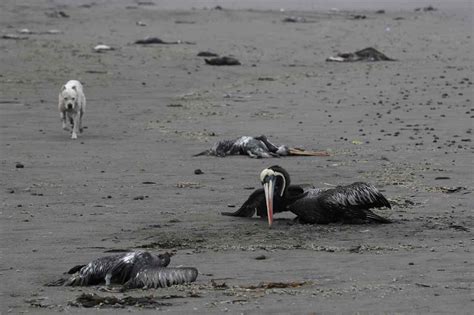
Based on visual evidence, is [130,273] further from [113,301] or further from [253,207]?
[253,207]

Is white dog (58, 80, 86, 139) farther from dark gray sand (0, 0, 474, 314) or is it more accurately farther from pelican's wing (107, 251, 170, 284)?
pelican's wing (107, 251, 170, 284)

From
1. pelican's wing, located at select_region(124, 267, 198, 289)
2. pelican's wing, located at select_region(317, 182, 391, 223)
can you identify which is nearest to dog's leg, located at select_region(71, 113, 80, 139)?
pelican's wing, located at select_region(317, 182, 391, 223)

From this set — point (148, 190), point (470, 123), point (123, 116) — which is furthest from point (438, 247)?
point (123, 116)

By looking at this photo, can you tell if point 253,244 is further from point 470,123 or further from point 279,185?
point 470,123

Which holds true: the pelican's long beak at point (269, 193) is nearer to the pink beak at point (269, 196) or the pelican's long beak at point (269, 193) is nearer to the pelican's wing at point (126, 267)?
the pink beak at point (269, 196)

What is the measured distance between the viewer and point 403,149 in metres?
14.3

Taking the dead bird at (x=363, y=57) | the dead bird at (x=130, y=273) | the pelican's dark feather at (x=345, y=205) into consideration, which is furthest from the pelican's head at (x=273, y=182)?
the dead bird at (x=363, y=57)

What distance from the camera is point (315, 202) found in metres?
9.59

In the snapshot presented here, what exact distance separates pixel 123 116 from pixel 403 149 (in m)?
5.99

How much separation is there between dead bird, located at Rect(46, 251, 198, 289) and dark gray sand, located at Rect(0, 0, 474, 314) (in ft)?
0.34

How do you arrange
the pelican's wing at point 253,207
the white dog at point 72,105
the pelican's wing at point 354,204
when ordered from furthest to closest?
the white dog at point 72,105 < the pelican's wing at point 253,207 < the pelican's wing at point 354,204

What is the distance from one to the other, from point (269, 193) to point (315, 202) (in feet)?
1.32

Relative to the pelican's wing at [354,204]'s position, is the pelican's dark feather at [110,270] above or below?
below

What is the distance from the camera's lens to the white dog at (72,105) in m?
17.0
